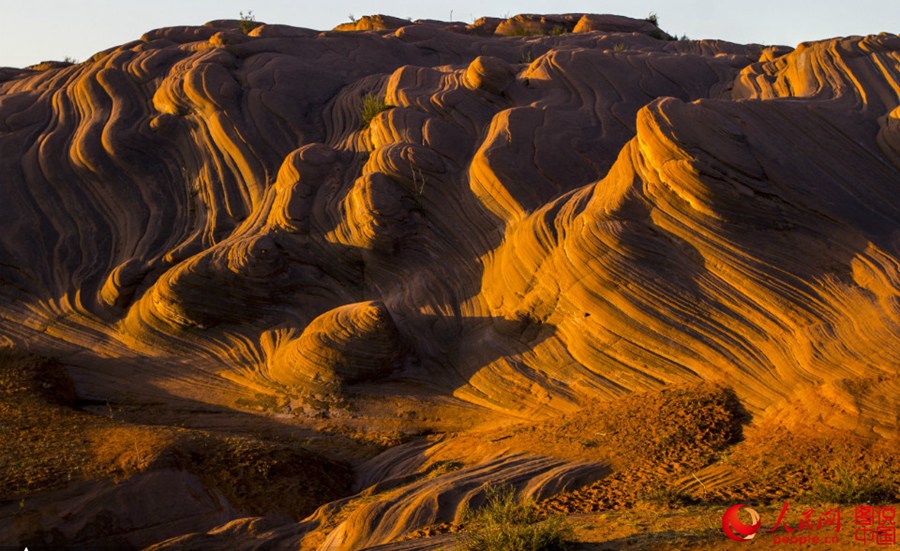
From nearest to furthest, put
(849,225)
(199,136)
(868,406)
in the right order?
(868,406), (849,225), (199,136)

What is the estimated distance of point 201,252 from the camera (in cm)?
1447

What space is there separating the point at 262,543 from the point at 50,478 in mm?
2763

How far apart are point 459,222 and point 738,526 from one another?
26.6ft

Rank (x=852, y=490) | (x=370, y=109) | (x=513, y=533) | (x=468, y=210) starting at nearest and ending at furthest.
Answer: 1. (x=513, y=533)
2. (x=852, y=490)
3. (x=468, y=210)
4. (x=370, y=109)

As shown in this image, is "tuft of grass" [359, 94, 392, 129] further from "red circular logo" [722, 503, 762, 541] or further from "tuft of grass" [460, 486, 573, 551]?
"red circular logo" [722, 503, 762, 541]

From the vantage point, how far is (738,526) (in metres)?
6.30

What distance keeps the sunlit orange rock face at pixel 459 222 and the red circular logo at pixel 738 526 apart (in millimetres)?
2524

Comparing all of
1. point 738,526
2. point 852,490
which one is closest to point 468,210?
point 852,490

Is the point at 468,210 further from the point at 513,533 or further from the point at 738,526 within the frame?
the point at 738,526

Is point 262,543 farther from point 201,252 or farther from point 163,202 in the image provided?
point 163,202

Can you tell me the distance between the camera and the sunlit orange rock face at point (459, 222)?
10320mm

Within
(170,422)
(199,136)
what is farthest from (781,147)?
(199,136)

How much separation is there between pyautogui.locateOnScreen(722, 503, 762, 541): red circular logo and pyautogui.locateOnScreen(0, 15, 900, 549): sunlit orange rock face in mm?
2524

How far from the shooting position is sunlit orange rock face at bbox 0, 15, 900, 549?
10.3m
